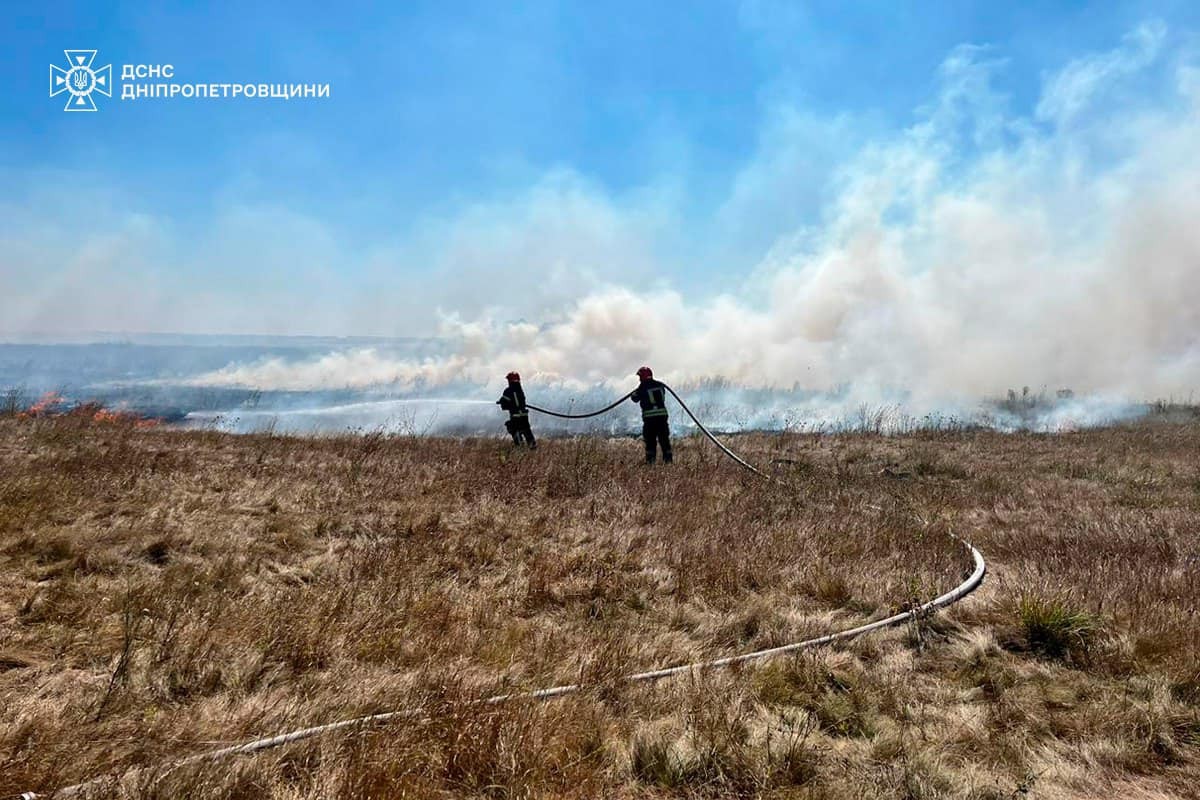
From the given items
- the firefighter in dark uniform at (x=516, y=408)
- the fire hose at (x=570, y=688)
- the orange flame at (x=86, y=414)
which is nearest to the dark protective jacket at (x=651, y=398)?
the firefighter in dark uniform at (x=516, y=408)

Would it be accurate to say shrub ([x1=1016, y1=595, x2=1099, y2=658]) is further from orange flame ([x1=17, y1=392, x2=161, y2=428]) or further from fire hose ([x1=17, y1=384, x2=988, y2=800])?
orange flame ([x1=17, y1=392, x2=161, y2=428])

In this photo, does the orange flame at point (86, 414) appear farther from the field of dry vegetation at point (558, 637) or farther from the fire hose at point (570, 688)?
the fire hose at point (570, 688)

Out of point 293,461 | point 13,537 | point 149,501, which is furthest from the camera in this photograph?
point 293,461

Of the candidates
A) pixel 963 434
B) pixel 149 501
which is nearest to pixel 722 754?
pixel 149 501

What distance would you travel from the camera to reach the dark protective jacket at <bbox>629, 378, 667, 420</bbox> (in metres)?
13.0

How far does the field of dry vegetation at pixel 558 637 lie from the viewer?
3.04 m

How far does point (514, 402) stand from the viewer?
13.8 meters

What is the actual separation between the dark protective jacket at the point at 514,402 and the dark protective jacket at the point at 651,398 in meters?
2.73

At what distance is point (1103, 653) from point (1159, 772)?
56.5 inches

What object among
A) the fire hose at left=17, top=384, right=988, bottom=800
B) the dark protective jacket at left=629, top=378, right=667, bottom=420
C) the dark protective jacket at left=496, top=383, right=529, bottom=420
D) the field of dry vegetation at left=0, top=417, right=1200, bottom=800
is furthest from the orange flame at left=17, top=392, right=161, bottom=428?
the fire hose at left=17, top=384, right=988, bottom=800

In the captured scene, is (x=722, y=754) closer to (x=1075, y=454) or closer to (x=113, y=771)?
(x=113, y=771)

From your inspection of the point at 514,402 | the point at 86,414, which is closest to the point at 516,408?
the point at 514,402

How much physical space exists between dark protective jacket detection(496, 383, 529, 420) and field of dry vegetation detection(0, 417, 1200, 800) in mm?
3973

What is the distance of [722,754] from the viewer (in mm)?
3219
